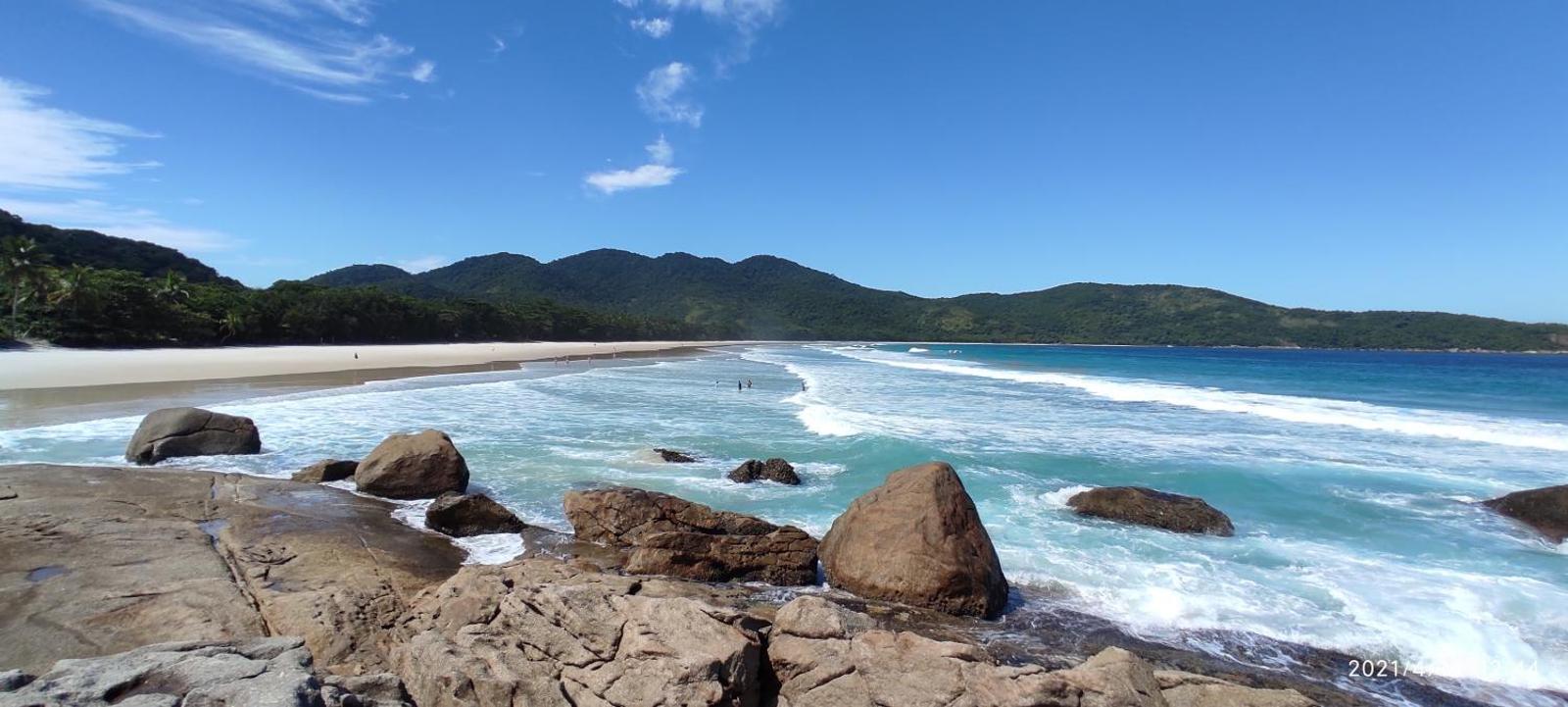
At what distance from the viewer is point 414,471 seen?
38.3 ft

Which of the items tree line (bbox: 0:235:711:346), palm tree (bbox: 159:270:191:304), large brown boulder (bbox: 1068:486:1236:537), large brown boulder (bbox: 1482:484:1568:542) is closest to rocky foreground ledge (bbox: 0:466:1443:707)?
large brown boulder (bbox: 1068:486:1236:537)

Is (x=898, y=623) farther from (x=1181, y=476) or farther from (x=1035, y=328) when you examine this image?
(x=1035, y=328)

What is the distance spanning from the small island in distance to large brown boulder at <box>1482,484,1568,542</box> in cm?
6819

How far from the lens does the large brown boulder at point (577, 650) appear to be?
14.4ft

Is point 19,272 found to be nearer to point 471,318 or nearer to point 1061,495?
point 471,318

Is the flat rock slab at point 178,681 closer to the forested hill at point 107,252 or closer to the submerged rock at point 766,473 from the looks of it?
the submerged rock at point 766,473

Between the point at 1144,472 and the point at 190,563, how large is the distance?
16.8m

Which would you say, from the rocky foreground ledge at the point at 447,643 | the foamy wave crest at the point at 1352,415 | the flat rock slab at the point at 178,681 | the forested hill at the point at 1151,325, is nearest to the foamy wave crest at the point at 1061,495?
the rocky foreground ledge at the point at 447,643

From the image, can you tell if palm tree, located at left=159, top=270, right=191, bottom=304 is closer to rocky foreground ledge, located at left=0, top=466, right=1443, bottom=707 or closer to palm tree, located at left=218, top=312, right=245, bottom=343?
palm tree, located at left=218, top=312, right=245, bottom=343

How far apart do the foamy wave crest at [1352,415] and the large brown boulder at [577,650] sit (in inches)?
1076

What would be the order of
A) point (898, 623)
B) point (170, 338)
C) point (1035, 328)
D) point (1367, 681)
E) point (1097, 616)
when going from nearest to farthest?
1. point (1367, 681)
2. point (898, 623)
3. point (1097, 616)
4. point (170, 338)
5. point (1035, 328)

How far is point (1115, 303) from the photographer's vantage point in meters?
184

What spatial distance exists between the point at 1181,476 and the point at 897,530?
10528 mm

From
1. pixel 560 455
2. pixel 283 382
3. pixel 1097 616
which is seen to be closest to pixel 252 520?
pixel 560 455
